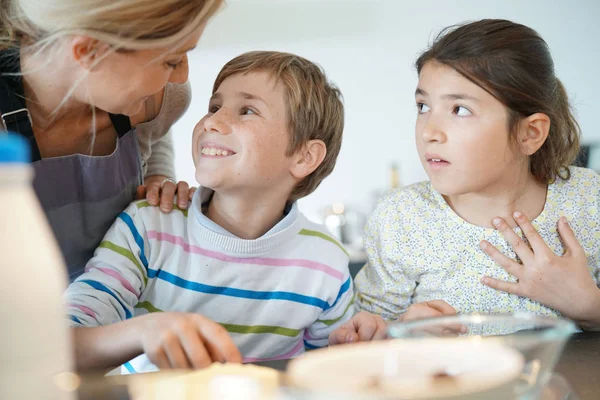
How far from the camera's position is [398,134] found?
4.08 metres

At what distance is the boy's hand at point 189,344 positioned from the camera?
29.4 inches

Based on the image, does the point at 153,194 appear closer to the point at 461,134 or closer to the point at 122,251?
the point at 122,251

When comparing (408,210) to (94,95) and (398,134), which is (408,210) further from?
(398,134)

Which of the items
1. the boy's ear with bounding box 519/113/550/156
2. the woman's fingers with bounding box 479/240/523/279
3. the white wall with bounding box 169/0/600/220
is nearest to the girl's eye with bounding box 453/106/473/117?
the boy's ear with bounding box 519/113/550/156

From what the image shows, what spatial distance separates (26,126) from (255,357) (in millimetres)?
579

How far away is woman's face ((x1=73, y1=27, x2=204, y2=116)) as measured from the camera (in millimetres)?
1022

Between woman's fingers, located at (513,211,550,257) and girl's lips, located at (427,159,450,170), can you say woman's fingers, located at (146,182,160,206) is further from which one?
woman's fingers, located at (513,211,550,257)

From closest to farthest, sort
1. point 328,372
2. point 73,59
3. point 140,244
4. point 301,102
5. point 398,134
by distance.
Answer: point 328,372 < point 73,59 < point 140,244 < point 301,102 < point 398,134

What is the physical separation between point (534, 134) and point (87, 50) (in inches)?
34.6

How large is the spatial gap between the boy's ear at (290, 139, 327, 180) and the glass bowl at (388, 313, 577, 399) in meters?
0.90

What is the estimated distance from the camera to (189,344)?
750 mm

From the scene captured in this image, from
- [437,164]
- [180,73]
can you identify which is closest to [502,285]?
[437,164]

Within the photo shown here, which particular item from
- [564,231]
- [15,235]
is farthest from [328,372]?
[564,231]

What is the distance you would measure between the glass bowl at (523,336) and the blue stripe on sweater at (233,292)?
71 centimetres
